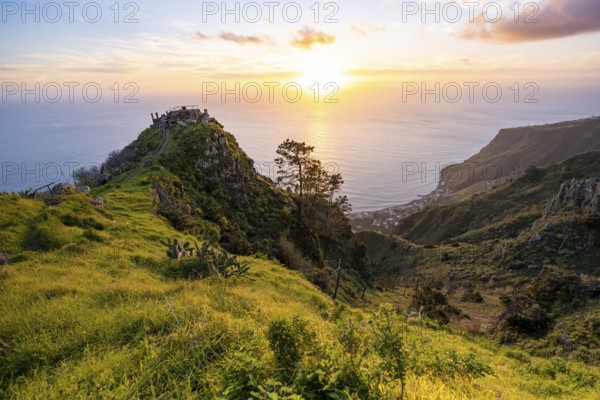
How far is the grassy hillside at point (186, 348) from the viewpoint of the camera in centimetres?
348

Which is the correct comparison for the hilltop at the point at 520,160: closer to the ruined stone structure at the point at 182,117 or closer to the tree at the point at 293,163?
the tree at the point at 293,163

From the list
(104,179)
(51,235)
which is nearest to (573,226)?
(51,235)

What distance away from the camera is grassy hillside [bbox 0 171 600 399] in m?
3.48

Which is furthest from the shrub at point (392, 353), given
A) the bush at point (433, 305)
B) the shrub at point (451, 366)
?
the bush at point (433, 305)

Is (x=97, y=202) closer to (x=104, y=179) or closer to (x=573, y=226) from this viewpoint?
(x=104, y=179)

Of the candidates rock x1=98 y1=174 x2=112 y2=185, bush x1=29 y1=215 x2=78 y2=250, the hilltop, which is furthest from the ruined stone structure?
the hilltop

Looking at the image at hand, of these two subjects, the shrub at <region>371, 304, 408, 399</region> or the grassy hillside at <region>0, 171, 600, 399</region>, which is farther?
the grassy hillside at <region>0, 171, 600, 399</region>

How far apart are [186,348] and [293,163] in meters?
33.7

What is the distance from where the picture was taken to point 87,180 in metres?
25.9

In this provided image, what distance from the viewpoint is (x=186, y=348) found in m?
4.38

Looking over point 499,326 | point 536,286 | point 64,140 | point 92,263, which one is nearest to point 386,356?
point 92,263

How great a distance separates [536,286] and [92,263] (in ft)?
85.4

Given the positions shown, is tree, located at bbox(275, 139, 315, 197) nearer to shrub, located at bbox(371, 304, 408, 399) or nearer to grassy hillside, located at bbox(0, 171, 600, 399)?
grassy hillside, located at bbox(0, 171, 600, 399)

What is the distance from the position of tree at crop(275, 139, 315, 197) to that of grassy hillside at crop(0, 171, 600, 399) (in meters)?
28.3
